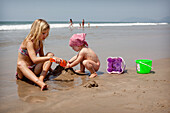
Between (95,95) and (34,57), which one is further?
(34,57)

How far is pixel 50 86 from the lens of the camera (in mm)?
3551

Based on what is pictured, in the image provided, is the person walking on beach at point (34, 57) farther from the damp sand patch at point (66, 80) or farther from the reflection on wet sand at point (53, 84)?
the damp sand patch at point (66, 80)

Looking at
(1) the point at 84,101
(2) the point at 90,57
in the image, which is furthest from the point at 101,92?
(2) the point at 90,57

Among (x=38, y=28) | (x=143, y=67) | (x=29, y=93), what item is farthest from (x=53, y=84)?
(x=143, y=67)

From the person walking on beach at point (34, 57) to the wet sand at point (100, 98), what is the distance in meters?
0.22

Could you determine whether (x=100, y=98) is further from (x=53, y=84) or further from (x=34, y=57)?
(x=34, y=57)

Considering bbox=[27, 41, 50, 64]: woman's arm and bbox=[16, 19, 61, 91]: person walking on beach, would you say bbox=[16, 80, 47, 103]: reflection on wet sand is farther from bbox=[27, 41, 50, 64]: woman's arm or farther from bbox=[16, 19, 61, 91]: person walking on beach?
bbox=[27, 41, 50, 64]: woman's arm

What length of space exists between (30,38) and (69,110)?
1.95 metres

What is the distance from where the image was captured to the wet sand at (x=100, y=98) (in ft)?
7.97

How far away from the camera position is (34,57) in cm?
365

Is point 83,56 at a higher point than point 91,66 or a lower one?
higher

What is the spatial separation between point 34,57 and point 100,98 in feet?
5.27

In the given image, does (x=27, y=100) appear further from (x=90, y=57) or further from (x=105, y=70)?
(x=105, y=70)

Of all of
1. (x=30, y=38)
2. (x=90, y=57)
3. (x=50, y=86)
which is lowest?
(x=50, y=86)
